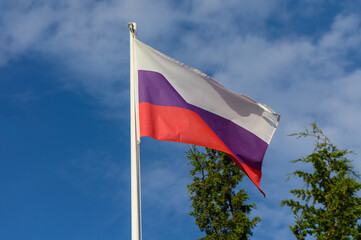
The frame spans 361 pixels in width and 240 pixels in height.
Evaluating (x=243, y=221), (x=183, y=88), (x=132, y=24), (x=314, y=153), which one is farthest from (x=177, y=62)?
(x=243, y=221)

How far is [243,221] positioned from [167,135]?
14556 mm

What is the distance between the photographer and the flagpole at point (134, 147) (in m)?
8.41

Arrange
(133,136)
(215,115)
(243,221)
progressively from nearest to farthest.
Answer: (133,136) < (215,115) < (243,221)

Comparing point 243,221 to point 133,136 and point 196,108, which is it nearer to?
point 196,108

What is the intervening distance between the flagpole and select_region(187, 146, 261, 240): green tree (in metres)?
14.6

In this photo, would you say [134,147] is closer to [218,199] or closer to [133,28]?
[133,28]

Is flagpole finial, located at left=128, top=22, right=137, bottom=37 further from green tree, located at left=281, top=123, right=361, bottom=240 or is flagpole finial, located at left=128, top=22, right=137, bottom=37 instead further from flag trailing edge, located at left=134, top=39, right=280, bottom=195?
green tree, located at left=281, top=123, right=361, bottom=240

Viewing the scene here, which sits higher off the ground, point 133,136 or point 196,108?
point 196,108

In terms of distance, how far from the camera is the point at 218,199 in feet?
78.0

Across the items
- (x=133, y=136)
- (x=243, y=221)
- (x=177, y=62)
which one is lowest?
(x=133, y=136)

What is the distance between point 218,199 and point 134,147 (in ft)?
50.4

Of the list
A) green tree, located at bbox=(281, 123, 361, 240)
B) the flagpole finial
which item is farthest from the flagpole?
green tree, located at bbox=(281, 123, 361, 240)

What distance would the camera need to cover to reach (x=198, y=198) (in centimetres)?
2402

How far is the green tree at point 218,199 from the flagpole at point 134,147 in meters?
14.6
